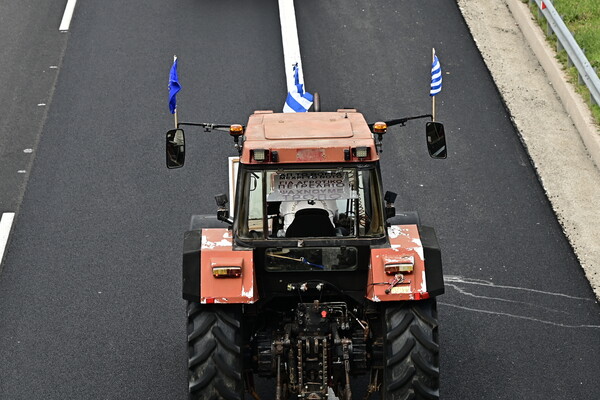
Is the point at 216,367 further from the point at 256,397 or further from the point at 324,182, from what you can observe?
the point at 324,182

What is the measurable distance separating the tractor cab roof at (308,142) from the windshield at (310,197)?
139 millimetres

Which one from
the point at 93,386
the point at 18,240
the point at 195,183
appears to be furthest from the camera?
the point at 195,183

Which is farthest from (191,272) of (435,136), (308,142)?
(435,136)

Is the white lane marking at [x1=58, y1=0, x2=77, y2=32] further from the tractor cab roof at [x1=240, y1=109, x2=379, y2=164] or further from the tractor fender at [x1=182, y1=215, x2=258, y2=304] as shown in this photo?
the tractor fender at [x1=182, y1=215, x2=258, y2=304]

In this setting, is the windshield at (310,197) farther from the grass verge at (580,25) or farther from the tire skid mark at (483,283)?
the grass verge at (580,25)

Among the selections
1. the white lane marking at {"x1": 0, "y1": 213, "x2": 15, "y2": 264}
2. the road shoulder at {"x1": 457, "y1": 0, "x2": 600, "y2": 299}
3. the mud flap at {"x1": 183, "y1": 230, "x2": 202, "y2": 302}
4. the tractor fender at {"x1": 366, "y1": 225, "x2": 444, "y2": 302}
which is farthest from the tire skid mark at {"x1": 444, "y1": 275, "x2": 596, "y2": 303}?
the white lane marking at {"x1": 0, "y1": 213, "x2": 15, "y2": 264}

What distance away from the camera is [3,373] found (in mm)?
12656

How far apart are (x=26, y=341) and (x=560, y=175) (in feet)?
22.6

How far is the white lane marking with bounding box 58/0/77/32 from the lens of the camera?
19983mm

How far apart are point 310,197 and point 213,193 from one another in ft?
17.1

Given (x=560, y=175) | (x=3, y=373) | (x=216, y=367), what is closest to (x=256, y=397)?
(x=216, y=367)

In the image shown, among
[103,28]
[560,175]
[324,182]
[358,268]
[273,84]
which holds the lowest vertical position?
[358,268]

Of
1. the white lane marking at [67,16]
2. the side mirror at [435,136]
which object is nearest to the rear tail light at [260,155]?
the side mirror at [435,136]

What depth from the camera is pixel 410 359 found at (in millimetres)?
10664
